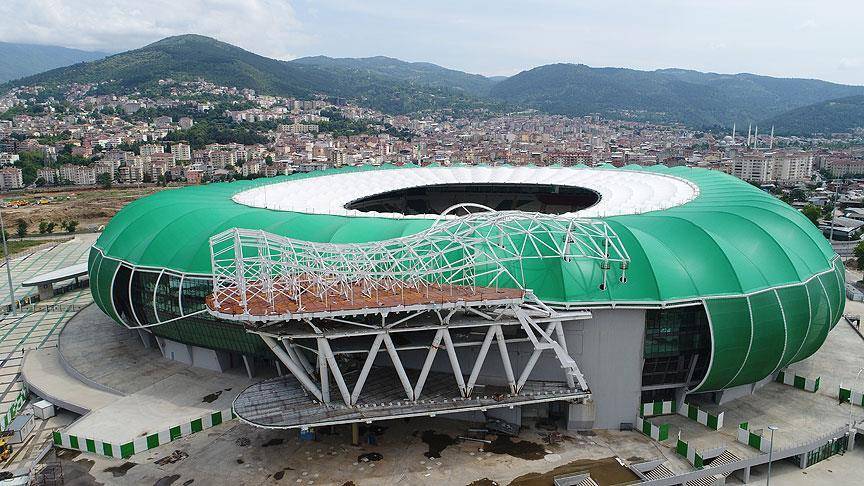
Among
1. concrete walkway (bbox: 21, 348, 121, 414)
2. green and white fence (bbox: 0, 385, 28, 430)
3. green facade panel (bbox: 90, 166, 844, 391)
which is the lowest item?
green and white fence (bbox: 0, 385, 28, 430)

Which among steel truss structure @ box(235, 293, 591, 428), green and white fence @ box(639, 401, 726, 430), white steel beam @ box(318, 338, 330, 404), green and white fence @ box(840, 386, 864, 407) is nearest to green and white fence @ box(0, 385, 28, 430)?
steel truss structure @ box(235, 293, 591, 428)

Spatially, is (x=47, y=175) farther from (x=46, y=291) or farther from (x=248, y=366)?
(x=248, y=366)

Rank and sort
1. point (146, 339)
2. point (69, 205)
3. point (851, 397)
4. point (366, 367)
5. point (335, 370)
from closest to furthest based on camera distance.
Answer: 1. point (335, 370)
2. point (366, 367)
3. point (851, 397)
4. point (146, 339)
5. point (69, 205)

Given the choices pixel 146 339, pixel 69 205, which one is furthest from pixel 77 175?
pixel 146 339

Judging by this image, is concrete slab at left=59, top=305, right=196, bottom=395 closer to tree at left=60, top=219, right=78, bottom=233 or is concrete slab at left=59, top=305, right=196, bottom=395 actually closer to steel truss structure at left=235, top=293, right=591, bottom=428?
steel truss structure at left=235, top=293, right=591, bottom=428

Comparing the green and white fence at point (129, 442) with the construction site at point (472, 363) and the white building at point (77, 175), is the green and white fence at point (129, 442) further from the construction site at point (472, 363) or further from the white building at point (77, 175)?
the white building at point (77, 175)

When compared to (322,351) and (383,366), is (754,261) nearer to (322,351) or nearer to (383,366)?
(383,366)
